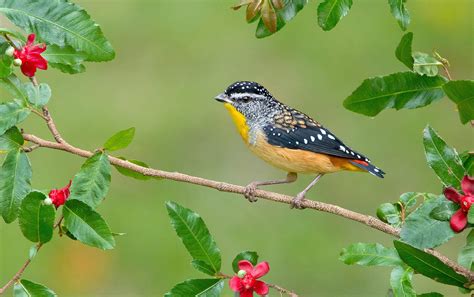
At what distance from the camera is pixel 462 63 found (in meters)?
8.84

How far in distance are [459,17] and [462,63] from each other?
63 cm

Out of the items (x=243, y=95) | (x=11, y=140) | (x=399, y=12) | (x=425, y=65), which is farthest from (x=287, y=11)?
(x=243, y=95)

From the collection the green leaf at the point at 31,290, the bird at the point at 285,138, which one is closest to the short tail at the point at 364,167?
the bird at the point at 285,138

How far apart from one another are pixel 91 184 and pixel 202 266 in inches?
17.4

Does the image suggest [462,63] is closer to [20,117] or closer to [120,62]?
[120,62]

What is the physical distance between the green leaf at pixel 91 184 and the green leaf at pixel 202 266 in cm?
37

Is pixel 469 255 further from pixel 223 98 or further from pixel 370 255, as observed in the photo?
pixel 223 98

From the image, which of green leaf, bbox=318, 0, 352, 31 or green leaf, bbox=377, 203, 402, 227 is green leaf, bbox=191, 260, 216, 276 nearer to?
green leaf, bbox=377, 203, 402, 227

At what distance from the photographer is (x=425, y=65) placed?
277 cm

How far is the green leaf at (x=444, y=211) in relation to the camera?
2418 millimetres

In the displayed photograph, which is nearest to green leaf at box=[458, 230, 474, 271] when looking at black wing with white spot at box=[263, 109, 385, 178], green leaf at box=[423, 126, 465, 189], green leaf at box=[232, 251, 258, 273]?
green leaf at box=[423, 126, 465, 189]

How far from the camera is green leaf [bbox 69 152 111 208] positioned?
2.70 m

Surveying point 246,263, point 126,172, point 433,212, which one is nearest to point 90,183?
point 126,172

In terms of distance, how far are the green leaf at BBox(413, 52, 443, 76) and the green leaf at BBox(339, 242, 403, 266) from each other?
23.0 inches
